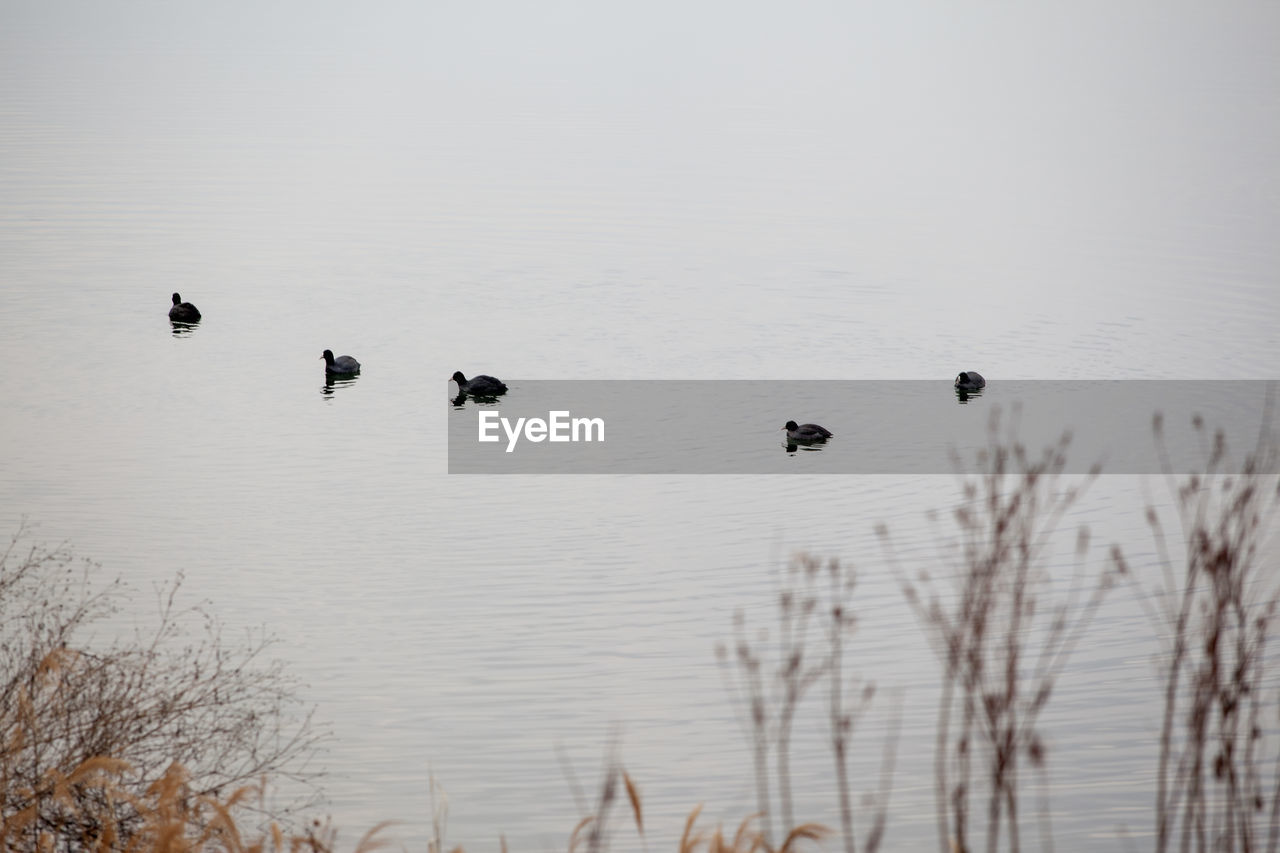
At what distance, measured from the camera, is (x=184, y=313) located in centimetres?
3225

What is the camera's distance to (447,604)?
17141 mm

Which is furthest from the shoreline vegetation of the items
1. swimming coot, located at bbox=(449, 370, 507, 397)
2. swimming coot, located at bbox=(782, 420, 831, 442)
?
swimming coot, located at bbox=(449, 370, 507, 397)

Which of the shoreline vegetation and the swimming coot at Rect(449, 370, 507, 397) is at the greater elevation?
the swimming coot at Rect(449, 370, 507, 397)

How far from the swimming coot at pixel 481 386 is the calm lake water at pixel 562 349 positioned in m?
0.74

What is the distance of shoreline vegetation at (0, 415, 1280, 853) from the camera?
4773 millimetres

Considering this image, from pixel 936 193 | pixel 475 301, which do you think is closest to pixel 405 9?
pixel 936 193

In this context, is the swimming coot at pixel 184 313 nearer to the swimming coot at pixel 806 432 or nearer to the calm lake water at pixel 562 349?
the calm lake water at pixel 562 349

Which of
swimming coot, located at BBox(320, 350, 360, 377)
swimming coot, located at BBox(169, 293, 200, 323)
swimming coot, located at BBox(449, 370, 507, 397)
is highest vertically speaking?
swimming coot, located at BBox(169, 293, 200, 323)

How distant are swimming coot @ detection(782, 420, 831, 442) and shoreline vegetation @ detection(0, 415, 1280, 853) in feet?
8.79

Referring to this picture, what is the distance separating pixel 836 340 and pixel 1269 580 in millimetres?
14165

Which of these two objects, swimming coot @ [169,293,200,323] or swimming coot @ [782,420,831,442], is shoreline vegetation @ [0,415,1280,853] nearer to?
swimming coot @ [782,420,831,442]

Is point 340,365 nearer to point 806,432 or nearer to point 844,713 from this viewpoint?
point 806,432

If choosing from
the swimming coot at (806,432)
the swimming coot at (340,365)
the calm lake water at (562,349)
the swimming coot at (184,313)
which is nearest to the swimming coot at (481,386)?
the calm lake water at (562,349)

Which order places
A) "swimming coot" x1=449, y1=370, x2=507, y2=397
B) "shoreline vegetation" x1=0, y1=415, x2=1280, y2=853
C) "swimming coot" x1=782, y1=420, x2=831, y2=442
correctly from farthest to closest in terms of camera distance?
"swimming coot" x1=449, y1=370, x2=507, y2=397 → "swimming coot" x1=782, y1=420, x2=831, y2=442 → "shoreline vegetation" x1=0, y1=415, x2=1280, y2=853
